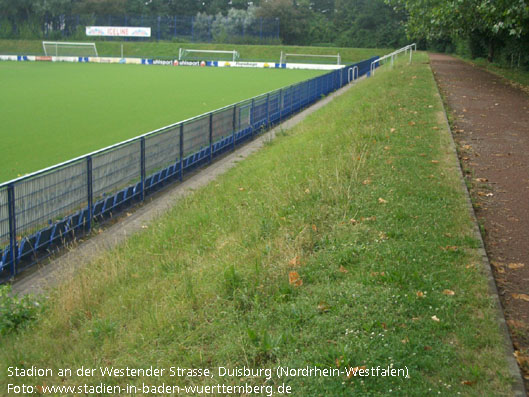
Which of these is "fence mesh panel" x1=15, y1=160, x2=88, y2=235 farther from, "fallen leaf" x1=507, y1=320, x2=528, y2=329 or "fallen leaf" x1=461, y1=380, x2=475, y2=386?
"fallen leaf" x1=461, y1=380, x2=475, y2=386

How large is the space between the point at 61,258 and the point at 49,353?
12.1 feet

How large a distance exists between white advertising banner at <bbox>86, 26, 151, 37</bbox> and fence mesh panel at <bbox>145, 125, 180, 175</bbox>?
63262 mm

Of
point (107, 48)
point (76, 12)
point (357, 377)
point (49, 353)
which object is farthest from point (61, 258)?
point (76, 12)

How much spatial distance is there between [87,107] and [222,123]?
356 inches

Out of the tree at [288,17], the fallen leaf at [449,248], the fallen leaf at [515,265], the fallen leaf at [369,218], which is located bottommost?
the fallen leaf at [515,265]

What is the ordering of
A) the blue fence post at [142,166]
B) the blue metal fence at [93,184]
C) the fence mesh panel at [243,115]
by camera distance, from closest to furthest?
the blue metal fence at [93,184], the blue fence post at [142,166], the fence mesh panel at [243,115]

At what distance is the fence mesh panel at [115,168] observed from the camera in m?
10.9

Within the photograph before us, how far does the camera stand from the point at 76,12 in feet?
270

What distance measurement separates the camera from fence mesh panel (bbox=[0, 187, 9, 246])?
332 inches

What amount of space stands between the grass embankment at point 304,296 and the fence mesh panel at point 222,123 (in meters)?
8.07

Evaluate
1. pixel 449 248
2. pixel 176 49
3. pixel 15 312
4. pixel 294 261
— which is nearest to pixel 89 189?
pixel 15 312

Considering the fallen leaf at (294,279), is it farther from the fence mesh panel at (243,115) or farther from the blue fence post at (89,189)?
the fence mesh panel at (243,115)

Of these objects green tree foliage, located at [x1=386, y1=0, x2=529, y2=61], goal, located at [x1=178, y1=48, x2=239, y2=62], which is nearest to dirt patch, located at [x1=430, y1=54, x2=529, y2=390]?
green tree foliage, located at [x1=386, y1=0, x2=529, y2=61]

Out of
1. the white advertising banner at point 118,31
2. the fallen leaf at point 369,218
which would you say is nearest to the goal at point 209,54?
the white advertising banner at point 118,31
